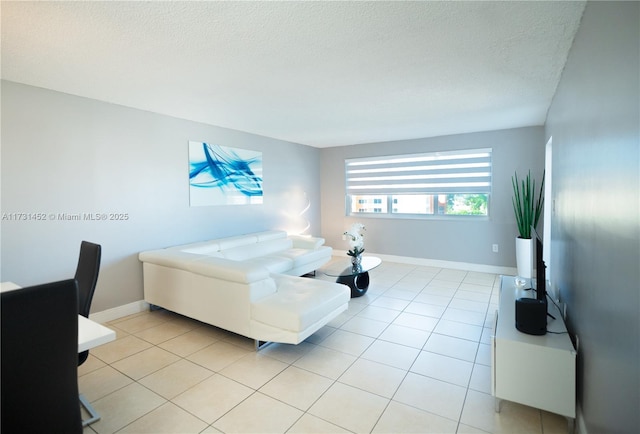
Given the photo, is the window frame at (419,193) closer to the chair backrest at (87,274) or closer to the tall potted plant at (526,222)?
the tall potted plant at (526,222)

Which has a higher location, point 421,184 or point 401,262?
point 421,184

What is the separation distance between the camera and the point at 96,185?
11.1ft

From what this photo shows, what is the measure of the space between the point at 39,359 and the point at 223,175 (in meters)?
3.88

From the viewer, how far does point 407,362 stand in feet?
8.55

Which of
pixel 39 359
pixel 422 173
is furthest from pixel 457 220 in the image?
pixel 39 359

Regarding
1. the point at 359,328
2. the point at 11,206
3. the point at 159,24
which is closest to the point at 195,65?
the point at 159,24

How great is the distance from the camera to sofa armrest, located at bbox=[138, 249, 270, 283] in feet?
9.11

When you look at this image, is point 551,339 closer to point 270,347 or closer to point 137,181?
point 270,347

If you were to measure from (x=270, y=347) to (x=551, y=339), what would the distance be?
2.17 metres

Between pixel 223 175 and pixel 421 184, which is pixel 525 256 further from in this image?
pixel 223 175

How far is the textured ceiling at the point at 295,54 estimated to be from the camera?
1812 millimetres

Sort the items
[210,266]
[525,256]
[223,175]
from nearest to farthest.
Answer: [210,266], [525,256], [223,175]

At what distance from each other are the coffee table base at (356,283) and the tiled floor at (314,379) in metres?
0.52

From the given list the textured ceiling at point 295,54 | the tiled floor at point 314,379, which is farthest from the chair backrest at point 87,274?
the textured ceiling at point 295,54
